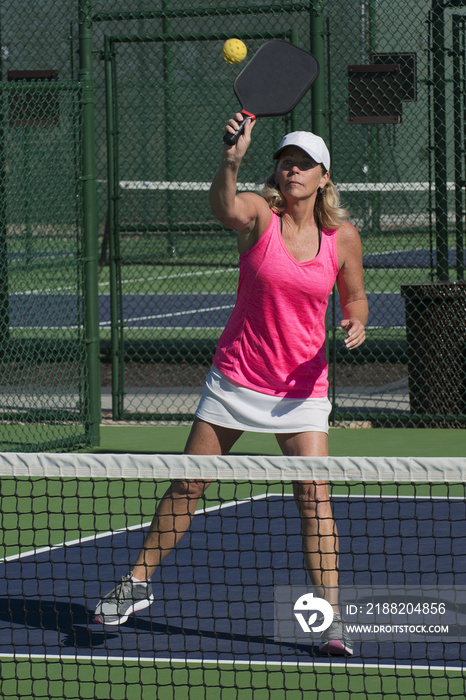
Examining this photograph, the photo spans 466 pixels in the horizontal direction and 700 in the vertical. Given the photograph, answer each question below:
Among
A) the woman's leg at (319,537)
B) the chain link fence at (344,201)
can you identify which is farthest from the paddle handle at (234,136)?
the chain link fence at (344,201)

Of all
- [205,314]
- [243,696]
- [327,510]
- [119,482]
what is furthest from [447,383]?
[205,314]

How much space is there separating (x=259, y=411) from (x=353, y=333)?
466 millimetres

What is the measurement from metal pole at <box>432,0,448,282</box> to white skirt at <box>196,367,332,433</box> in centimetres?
468

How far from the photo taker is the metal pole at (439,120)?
8.84 m

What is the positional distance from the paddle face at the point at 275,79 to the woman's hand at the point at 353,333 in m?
0.86

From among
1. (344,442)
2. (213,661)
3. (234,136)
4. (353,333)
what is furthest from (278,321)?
(344,442)

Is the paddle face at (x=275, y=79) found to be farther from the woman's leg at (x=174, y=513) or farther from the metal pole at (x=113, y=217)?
the metal pole at (x=113, y=217)

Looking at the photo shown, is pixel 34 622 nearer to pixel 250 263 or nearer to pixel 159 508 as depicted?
pixel 159 508

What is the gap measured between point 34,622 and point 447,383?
4644 mm

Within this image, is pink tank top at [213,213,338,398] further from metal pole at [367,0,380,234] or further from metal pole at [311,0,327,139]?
metal pole at [367,0,380,234]

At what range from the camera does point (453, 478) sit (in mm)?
3957

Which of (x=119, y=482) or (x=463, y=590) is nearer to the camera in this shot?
(x=463, y=590)

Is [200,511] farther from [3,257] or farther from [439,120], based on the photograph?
[439,120]

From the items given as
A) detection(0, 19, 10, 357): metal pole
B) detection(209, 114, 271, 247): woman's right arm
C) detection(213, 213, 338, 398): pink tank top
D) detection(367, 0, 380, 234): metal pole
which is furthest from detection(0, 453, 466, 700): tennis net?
detection(367, 0, 380, 234): metal pole
